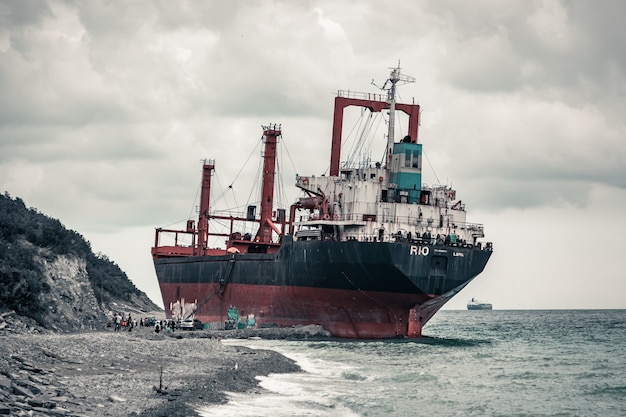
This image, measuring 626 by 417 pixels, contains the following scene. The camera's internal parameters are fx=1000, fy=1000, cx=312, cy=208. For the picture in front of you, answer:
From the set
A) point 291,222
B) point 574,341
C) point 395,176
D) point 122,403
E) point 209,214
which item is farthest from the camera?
point 209,214

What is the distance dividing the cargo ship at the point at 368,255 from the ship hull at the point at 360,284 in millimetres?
57

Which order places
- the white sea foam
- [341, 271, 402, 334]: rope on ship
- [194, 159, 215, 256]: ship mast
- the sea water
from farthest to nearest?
[194, 159, 215, 256]: ship mast → [341, 271, 402, 334]: rope on ship → the sea water → the white sea foam

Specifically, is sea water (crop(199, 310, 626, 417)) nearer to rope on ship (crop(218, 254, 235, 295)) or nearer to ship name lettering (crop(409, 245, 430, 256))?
ship name lettering (crop(409, 245, 430, 256))

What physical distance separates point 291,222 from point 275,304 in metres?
5.90

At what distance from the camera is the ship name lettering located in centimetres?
5269

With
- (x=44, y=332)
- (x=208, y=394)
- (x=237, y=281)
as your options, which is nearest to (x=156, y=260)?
(x=237, y=281)

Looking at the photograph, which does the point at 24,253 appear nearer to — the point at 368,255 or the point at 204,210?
the point at 368,255

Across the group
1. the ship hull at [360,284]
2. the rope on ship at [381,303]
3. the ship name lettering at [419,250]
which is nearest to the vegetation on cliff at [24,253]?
the ship hull at [360,284]

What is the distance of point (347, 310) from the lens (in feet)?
183

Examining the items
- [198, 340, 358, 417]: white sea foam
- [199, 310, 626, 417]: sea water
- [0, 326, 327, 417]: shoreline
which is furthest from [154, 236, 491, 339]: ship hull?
[198, 340, 358, 417]: white sea foam

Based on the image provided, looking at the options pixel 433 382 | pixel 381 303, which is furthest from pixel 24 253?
pixel 433 382

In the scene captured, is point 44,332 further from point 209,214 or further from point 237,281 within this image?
point 209,214

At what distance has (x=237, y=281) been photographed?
2680 inches

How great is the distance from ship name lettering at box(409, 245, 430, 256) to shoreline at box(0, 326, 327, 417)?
1235 centimetres
